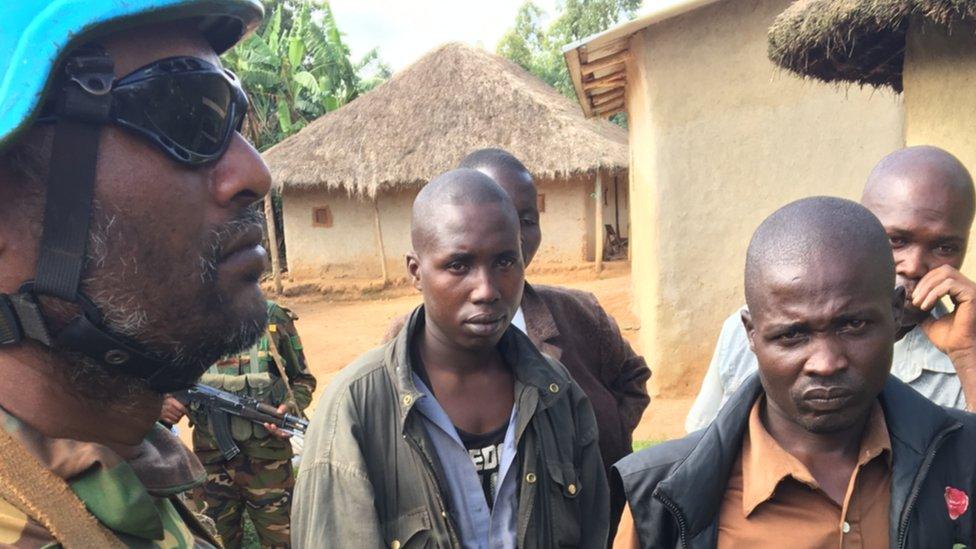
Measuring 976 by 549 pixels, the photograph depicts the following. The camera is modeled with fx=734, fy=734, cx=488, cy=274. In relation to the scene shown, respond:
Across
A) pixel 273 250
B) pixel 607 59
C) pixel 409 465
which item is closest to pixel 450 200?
pixel 409 465

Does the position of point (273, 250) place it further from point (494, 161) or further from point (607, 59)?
point (494, 161)

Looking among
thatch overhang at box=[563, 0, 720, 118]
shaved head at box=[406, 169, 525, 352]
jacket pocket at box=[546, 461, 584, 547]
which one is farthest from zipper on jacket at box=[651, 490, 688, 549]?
thatch overhang at box=[563, 0, 720, 118]

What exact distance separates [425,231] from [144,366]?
125cm

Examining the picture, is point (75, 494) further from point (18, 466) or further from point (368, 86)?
point (368, 86)

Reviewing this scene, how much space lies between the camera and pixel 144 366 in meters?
1.09

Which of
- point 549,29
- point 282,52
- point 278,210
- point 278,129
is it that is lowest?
point 278,210

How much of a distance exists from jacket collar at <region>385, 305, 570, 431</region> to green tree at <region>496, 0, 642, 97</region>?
998 inches

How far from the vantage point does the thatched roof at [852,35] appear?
3.19 meters

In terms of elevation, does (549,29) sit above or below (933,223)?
above

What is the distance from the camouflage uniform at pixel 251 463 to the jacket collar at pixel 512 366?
1.96m

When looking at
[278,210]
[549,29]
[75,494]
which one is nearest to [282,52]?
[278,210]

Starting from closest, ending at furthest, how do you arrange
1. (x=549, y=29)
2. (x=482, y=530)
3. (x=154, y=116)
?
1. (x=154, y=116)
2. (x=482, y=530)
3. (x=549, y=29)

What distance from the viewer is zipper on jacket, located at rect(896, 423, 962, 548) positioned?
1452 millimetres

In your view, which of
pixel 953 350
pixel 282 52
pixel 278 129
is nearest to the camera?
pixel 953 350
